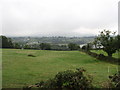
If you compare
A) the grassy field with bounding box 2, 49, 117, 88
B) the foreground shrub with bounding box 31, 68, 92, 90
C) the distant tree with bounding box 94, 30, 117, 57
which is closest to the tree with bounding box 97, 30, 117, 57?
the distant tree with bounding box 94, 30, 117, 57

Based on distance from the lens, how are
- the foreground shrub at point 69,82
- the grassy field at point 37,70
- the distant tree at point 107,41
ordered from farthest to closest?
the distant tree at point 107,41, the grassy field at point 37,70, the foreground shrub at point 69,82

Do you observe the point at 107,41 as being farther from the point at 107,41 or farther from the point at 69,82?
the point at 69,82

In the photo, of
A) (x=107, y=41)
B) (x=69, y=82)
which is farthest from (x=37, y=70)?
(x=107, y=41)

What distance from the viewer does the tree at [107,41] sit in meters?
17.7

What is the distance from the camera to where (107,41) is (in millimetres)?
18312

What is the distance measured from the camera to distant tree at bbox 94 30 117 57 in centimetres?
1772

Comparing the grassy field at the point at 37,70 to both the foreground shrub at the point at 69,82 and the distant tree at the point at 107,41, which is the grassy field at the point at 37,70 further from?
the distant tree at the point at 107,41

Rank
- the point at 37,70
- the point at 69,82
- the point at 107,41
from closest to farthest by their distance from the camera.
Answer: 1. the point at 69,82
2. the point at 37,70
3. the point at 107,41

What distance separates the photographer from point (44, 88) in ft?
18.5

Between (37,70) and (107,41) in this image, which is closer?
(37,70)

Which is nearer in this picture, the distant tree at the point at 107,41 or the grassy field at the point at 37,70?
Answer: the grassy field at the point at 37,70

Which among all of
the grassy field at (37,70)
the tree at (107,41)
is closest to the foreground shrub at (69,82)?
the grassy field at (37,70)

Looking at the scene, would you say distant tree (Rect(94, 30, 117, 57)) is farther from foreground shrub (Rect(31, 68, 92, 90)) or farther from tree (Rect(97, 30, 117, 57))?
foreground shrub (Rect(31, 68, 92, 90))

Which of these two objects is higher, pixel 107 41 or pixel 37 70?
pixel 107 41
